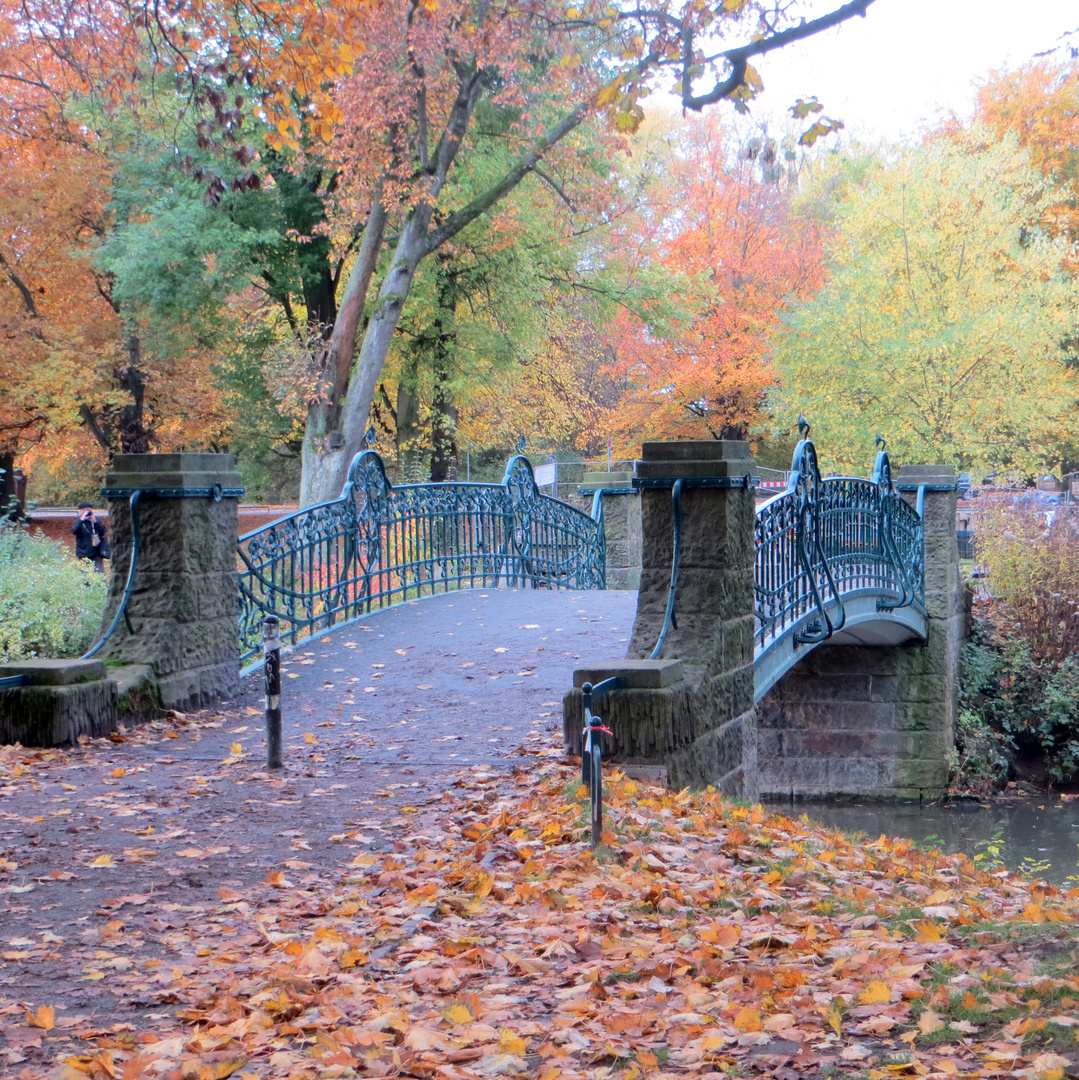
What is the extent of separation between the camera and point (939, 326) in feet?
94.6

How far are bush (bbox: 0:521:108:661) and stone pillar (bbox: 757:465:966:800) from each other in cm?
1099

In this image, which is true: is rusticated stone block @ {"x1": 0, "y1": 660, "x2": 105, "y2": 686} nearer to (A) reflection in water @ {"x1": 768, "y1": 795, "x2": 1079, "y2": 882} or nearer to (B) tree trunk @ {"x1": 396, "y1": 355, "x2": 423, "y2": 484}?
(A) reflection in water @ {"x1": 768, "y1": 795, "x2": 1079, "y2": 882}

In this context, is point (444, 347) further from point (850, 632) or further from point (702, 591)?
point (702, 591)

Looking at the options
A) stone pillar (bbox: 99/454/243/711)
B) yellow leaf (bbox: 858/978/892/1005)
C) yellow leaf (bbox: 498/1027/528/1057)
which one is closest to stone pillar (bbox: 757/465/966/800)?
stone pillar (bbox: 99/454/243/711)

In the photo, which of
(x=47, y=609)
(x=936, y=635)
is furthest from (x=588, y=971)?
(x=936, y=635)

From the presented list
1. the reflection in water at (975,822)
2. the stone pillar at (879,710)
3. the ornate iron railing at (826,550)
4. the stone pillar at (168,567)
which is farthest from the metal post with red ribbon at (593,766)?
the stone pillar at (879,710)

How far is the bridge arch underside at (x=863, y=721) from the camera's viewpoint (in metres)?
19.1

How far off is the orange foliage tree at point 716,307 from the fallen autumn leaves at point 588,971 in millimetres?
31340

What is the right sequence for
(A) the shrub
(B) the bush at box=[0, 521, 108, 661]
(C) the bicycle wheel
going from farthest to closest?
(A) the shrub
(B) the bush at box=[0, 521, 108, 661]
(C) the bicycle wheel

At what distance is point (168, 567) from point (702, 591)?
3708mm

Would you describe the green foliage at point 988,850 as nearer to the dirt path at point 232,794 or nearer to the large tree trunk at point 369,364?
the dirt path at point 232,794

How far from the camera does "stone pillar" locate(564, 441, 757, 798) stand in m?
7.60

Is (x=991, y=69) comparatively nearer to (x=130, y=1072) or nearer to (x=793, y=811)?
(x=793, y=811)

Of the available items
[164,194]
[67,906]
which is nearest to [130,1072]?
[67,906]
